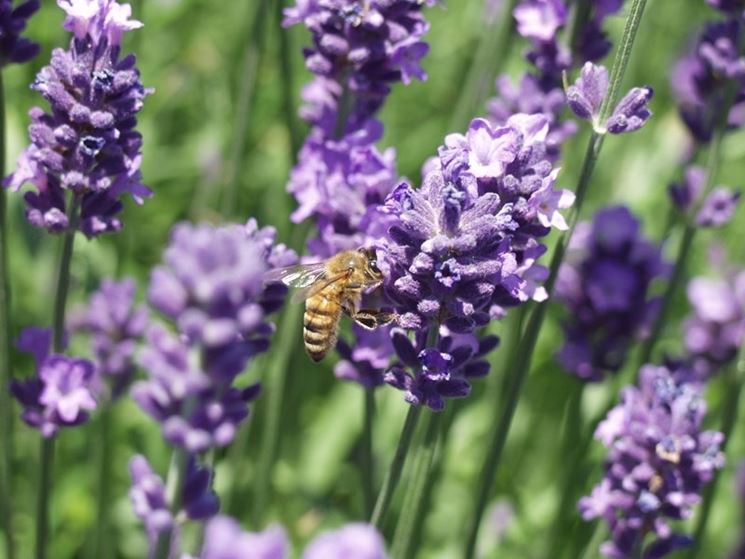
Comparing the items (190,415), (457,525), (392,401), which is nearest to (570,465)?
(457,525)

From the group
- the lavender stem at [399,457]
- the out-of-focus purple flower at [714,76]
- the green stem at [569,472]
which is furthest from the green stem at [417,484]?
the out-of-focus purple flower at [714,76]

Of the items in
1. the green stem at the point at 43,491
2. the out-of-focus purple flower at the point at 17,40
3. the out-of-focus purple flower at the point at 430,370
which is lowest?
the green stem at the point at 43,491

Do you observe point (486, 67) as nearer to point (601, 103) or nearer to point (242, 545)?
point (601, 103)

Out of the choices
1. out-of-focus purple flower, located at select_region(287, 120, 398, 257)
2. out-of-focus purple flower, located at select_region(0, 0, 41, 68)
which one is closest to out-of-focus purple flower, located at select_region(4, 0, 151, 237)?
out-of-focus purple flower, located at select_region(0, 0, 41, 68)

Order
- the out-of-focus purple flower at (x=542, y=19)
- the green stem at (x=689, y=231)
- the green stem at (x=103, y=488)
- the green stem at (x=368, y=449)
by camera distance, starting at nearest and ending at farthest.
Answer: the green stem at (x=368, y=449)
the out-of-focus purple flower at (x=542, y=19)
the green stem at (x=689, y=231)
the green stem at (x=103, y=488)

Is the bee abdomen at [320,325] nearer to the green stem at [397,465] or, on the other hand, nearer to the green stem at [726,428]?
the green stem at [397,465]

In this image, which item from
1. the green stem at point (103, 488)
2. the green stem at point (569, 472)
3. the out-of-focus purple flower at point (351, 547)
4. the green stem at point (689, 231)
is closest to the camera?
the out-of-focus purple flower at point (351, 547)

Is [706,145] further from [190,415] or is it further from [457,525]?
[190,415]

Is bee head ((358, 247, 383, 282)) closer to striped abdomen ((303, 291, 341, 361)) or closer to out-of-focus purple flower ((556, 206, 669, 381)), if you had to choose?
striped abdomen ((303, 291, 341, 361))
